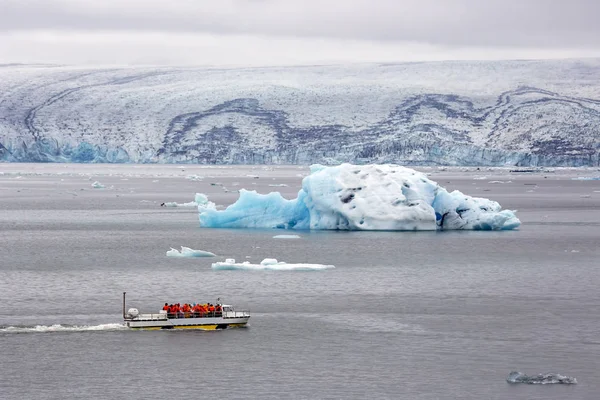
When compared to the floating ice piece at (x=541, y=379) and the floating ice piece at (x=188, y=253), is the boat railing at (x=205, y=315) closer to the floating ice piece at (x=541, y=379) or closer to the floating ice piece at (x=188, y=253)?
the floating ice piece at (x=541, y=379)

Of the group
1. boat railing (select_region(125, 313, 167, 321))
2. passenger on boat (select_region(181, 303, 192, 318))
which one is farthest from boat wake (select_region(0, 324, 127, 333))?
passenger on boat (select_region(181, 303, 192, 318))

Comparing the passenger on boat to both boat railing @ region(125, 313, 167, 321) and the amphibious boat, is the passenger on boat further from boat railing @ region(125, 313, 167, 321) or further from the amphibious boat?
boat railing @ region(125, 313, 167, 321)

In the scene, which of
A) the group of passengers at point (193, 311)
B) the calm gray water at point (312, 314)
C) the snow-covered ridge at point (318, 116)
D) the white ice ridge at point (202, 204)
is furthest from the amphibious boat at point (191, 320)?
the snow-covered ridge at point (318, 116)

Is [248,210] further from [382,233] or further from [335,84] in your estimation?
[335,84]

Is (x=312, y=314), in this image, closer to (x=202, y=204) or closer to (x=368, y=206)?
(x=368, y=206)

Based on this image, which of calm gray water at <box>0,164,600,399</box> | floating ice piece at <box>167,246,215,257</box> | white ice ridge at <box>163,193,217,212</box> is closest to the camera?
calm gray water at <box>0,164,600,399</box>
